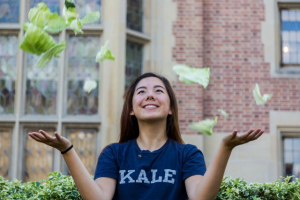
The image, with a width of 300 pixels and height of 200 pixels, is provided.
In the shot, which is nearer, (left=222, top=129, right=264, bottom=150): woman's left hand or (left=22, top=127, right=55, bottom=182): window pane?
(left=222, top=129, right=264, bottom=150): woman's left hand

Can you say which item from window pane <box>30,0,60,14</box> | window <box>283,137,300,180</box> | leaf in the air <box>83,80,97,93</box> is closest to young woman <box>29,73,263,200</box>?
leaf in the air <box>83,80,97,93</box>

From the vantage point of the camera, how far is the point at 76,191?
3436mm

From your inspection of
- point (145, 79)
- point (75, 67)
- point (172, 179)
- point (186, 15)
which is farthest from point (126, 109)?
point (186, 15)

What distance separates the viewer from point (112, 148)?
295 centimetres

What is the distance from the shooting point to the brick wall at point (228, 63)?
7387 mm

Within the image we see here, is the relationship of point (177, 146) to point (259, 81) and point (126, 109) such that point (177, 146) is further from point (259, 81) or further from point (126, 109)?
point (259, 81)

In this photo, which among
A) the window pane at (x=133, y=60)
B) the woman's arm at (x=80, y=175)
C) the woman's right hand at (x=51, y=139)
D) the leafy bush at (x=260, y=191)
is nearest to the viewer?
the woman's right hand at (x=51, y=139)

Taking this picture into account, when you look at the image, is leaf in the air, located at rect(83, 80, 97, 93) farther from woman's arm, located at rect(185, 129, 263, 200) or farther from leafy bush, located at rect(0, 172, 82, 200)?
woman's arm, located at rect(185, 129, 263, 200)

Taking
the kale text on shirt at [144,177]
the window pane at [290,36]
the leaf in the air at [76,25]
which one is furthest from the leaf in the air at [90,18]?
the window pane at [290,36]

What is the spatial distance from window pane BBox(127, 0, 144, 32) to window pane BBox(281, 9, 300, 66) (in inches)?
85.3

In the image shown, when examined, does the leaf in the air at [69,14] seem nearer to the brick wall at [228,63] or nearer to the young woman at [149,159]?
the young woman at [149,159]

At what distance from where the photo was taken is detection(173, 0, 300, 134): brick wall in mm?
7387

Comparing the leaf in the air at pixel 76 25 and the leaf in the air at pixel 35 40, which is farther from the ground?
the leaf in the air at pixel 76 25

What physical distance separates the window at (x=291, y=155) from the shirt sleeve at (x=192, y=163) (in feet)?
16.7
